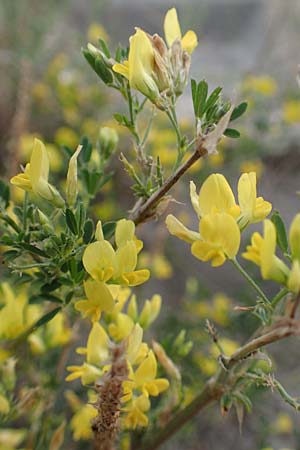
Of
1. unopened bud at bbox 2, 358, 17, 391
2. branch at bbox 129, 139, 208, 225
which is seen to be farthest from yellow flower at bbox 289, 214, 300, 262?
unopened bud at bbox 2, 358, 17, 391

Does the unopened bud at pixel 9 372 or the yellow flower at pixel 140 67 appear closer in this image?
the yellow flower at pixel 140 67

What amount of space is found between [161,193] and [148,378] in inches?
8.2

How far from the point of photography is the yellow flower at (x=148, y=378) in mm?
592

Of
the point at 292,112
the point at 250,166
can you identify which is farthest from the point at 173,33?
the point at 292,112

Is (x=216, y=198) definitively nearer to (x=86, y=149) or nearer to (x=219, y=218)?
(x=219, y=218)

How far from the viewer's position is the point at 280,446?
62.7 inches

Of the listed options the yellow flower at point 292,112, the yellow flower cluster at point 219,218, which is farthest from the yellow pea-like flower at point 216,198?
the yellow flower at point 292,112

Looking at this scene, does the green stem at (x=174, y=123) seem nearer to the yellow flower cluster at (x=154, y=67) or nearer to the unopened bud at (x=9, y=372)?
the yellow flower cluster at (x=154, y=67)

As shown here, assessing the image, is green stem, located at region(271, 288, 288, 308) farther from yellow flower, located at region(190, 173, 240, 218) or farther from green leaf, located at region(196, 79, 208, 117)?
green leaf, located at region(196, 79, 208, 117)

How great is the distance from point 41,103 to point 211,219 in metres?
1.81

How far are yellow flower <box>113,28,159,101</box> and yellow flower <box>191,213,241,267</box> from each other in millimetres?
143

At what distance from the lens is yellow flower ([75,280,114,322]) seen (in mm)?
539

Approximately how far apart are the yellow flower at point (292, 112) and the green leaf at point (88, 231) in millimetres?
1609

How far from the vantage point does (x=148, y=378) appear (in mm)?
603
